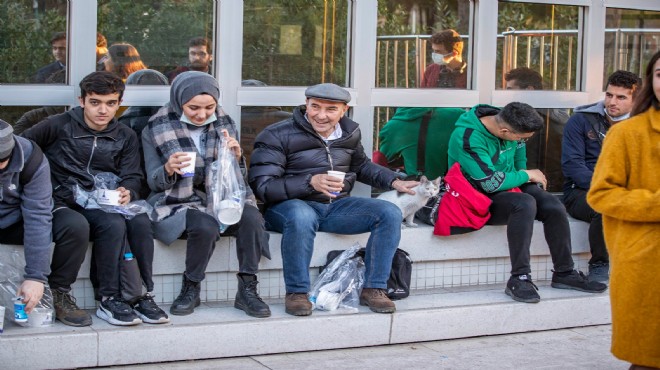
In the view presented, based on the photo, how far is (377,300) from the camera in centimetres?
574

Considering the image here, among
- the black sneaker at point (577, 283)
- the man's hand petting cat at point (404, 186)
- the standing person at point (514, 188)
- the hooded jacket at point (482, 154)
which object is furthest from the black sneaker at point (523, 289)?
the man's hand petting cat at point (404, 186)

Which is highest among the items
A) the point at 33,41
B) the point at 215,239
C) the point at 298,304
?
the point at 33,41

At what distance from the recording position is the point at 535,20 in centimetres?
721

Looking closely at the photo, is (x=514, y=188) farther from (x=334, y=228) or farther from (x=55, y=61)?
(x=55, y=61)

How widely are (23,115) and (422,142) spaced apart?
8.33 feet

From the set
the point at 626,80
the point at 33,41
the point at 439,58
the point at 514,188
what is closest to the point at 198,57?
the point at 33,41

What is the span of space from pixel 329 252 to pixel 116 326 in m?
1.39

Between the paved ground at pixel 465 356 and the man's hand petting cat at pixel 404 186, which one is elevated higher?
the man's hand petting cat at pixel 404 186

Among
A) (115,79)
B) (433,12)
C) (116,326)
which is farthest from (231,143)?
(433,12)

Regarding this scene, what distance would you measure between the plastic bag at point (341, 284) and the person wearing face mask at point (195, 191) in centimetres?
35

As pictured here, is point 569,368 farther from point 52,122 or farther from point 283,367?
point 52,122

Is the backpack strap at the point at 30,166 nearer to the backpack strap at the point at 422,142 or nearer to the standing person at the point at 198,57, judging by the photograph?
the standing person at the point at 198,57

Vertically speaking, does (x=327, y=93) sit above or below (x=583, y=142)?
above

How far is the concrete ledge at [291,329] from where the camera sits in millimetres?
4973
